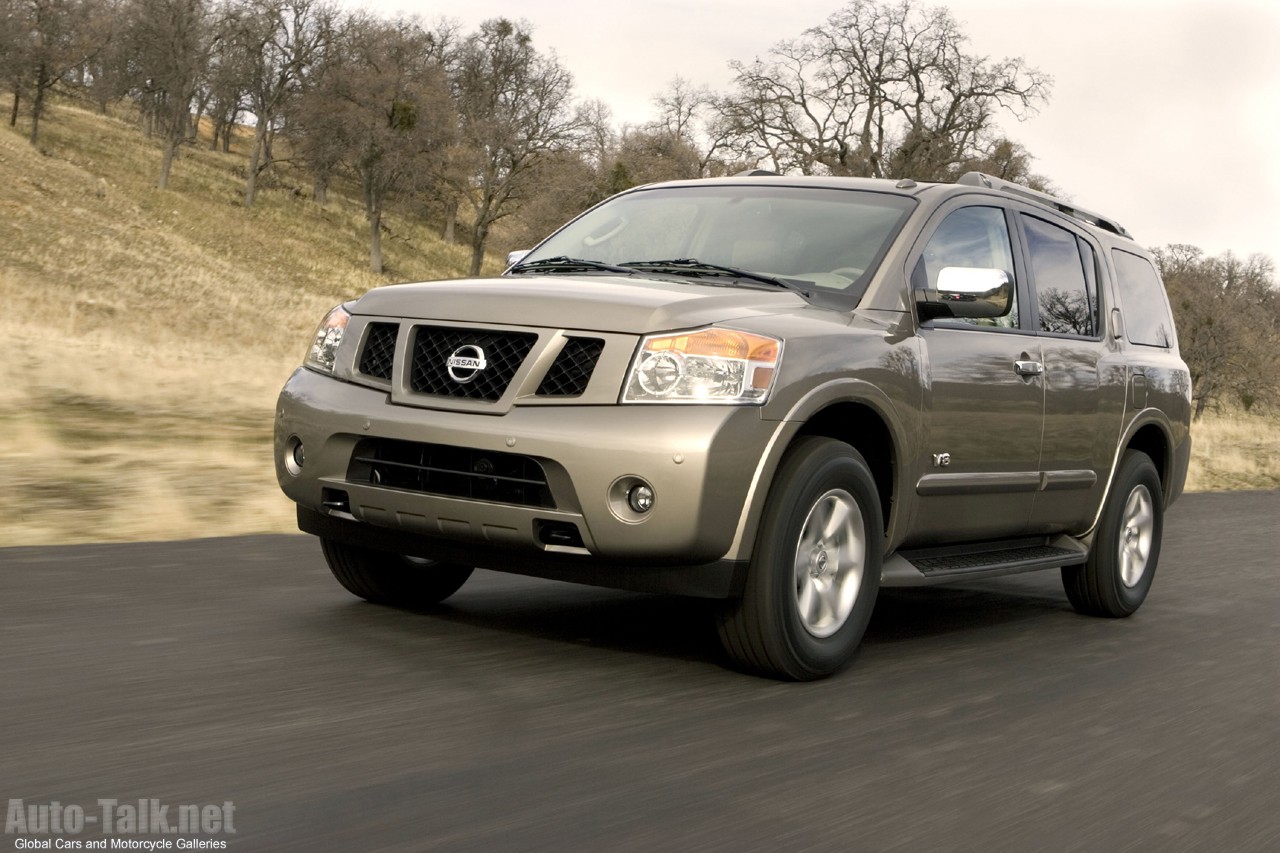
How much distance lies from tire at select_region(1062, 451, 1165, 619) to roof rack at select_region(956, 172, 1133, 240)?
1.25 meters

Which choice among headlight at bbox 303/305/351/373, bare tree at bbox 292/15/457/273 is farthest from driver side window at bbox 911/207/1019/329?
bare tree at bbox 292/15/457/273

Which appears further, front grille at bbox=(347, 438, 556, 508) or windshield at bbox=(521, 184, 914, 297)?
windshield at bbox=(521, 184, 914, 297)

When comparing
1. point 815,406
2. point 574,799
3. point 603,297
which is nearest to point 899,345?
point 815,406

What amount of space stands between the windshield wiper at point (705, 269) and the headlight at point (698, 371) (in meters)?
0.79

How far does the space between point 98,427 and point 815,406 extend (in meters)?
8.78

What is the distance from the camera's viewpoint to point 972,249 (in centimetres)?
641

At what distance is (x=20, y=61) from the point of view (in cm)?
6103

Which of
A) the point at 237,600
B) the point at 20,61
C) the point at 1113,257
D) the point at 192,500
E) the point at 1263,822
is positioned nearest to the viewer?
the point at 1263,822

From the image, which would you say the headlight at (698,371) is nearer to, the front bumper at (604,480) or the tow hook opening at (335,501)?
the front bumper at (604,480)

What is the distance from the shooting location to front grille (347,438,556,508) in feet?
15.9

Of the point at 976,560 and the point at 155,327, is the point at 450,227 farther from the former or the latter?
the point at 976,560

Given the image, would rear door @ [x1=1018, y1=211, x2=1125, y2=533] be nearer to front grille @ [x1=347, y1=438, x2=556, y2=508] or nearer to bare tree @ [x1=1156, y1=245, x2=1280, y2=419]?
front grille @ [x1=347, y1=438, x2=556, y2=508]

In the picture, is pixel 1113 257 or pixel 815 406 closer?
pixel 815 406

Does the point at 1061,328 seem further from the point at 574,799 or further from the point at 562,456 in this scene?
the point at 574,799
